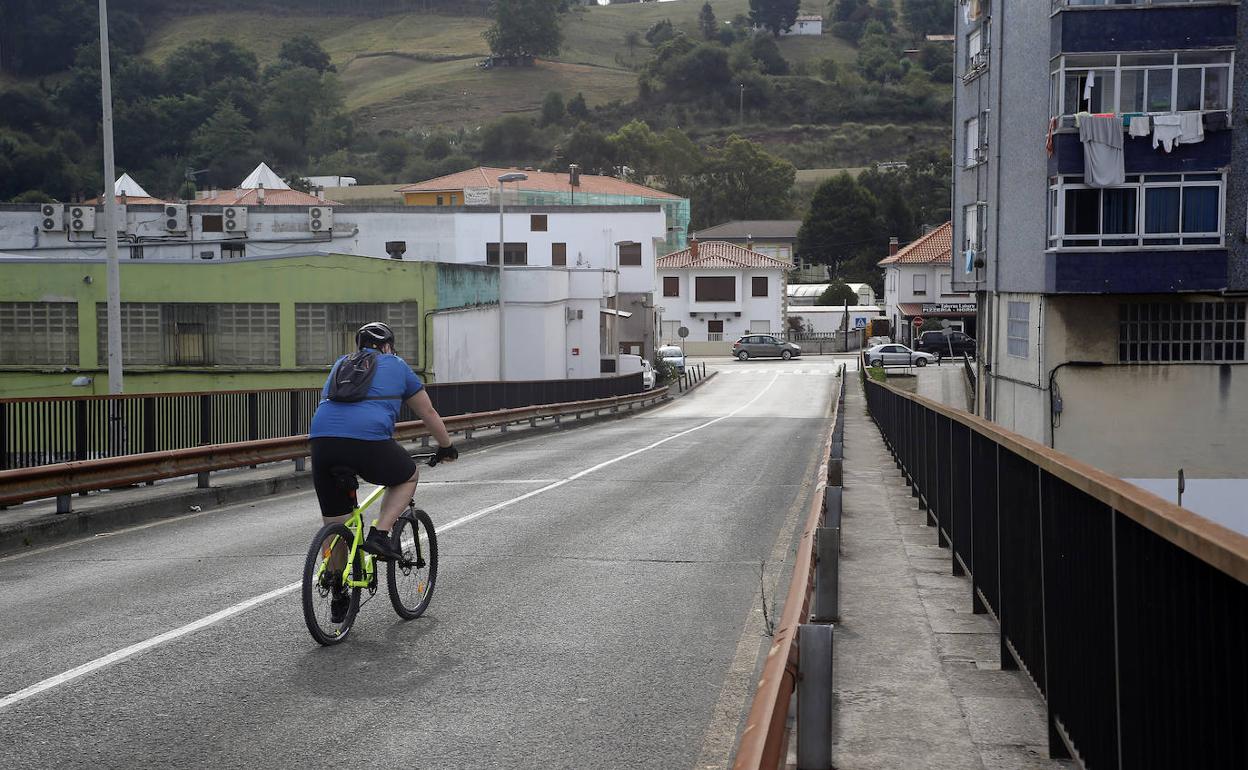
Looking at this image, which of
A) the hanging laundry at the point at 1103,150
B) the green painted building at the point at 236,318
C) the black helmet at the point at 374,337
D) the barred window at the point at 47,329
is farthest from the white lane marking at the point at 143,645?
the barred window at the point at 47,329

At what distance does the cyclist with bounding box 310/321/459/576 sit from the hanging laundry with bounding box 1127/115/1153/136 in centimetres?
2803

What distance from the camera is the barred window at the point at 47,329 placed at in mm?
36469

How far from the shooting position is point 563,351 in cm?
5675

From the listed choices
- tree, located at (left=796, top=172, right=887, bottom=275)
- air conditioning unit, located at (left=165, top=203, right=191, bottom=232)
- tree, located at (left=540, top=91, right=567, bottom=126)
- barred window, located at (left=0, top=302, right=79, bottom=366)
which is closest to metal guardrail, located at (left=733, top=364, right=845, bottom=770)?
barred window, located at (left=0, top=302, right=79, bottom=366)

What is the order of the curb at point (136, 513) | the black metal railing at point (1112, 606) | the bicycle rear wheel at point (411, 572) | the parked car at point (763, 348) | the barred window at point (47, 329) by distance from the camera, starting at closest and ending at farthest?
the black metal railing at point (1112, 606) → the bicycle rear wheel at point (411, 572) → the curb at point (136, 513) → the barred window at point (47, 329) → the parked car at point (763, 348)

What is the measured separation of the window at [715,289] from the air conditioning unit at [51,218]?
4737cm

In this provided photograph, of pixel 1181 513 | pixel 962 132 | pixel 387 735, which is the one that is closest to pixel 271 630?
pixel 387 735

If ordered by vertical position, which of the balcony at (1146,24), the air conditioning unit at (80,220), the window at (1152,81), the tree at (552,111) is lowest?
the air conditioning unit at (80,220)

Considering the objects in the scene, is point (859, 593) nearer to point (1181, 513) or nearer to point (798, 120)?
point (1181, 513)

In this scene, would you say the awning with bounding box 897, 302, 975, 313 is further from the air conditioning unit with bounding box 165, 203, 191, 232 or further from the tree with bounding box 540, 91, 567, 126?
the tree with bounding box 540, 91, 567, 126

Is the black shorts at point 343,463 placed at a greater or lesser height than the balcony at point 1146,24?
lesser

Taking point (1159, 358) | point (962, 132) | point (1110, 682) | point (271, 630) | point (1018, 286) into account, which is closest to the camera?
point (1110, 682)

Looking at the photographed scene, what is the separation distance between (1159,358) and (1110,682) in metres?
31.4

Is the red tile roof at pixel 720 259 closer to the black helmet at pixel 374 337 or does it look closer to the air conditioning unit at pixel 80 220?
the air conditioning unit at pixel 80 220
